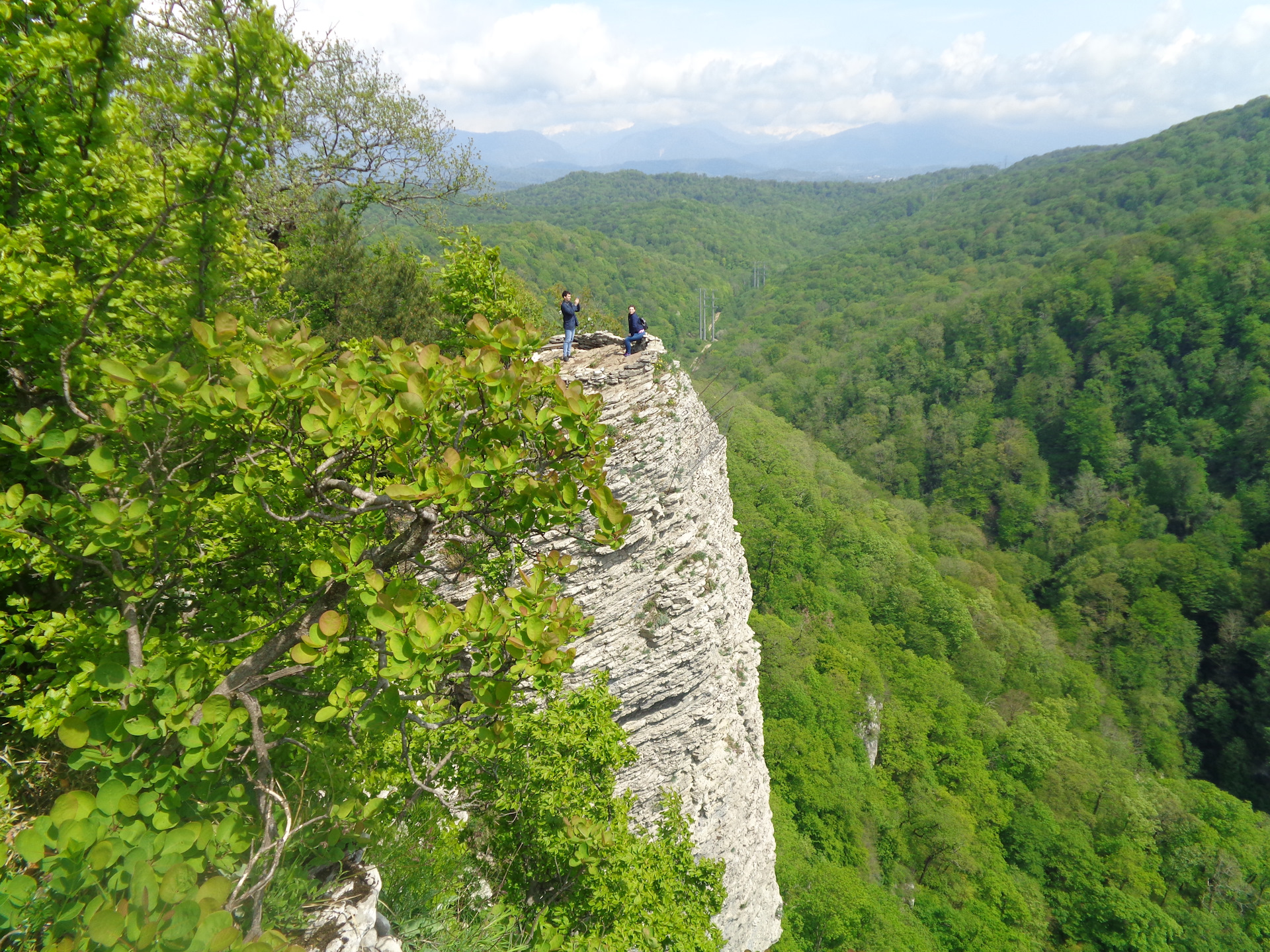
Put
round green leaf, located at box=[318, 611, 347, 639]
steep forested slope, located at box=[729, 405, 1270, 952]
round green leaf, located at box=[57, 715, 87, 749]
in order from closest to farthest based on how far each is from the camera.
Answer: round green leaf, located at box=[57, 715, 87, 749] → round green leaf, located at box=[318, 611, 347, 639] → steep forested slope, located at box=[729, 405, 1270, 952]

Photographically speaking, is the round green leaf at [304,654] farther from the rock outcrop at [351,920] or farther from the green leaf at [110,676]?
the rock outcrop at [351,920]

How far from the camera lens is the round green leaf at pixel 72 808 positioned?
95.6 inches

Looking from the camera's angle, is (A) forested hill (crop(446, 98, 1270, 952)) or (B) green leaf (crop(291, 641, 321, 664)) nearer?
(B) green leaf (crop(291, 641, 321, 664))

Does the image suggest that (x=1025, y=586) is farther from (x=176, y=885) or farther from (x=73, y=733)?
(x=73, y=733)

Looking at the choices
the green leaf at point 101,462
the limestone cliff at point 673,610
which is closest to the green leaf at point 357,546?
the green leaf at point 101,462

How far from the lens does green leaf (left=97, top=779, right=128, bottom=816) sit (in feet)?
8.71

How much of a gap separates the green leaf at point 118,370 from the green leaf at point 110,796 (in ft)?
6.42

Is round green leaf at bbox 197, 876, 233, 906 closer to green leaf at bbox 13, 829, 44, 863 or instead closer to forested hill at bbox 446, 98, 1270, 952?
green leaf at bbox 13, 829, 44, 863

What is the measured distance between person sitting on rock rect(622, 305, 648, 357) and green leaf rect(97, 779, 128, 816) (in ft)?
35.9

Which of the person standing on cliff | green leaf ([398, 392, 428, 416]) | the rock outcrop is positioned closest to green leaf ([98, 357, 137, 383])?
green leaf ([398, 392, 428, 416])

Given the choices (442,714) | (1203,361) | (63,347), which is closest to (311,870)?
(442,714)

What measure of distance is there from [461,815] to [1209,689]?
227ft

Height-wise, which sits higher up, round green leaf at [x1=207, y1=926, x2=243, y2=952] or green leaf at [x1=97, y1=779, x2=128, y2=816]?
green leaf at [x1=97, y1=779, x2=128, y2=816]

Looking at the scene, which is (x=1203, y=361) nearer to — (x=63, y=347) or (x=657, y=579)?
(x=657, y=579)
